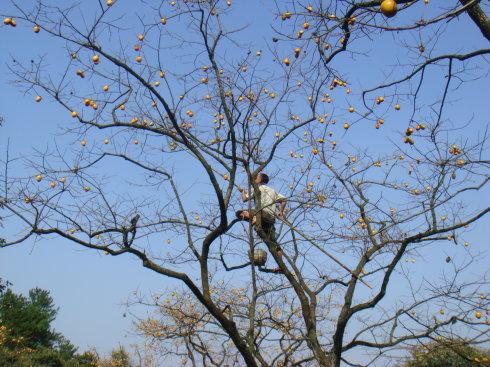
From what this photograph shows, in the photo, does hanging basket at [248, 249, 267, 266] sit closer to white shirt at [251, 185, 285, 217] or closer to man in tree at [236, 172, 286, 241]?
man in tree at [236, 172, 286, 241]

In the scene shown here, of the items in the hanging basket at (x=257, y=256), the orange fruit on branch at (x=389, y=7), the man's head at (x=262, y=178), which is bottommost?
the orange fruit on branch at (x=389, y=7)

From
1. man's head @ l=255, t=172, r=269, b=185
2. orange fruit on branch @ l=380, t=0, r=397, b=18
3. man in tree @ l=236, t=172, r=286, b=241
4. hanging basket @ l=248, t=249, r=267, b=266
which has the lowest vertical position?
orange fruit on branch @ l=380, t=0, r=397, b=18

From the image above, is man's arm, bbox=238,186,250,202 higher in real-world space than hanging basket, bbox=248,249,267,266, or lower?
higher

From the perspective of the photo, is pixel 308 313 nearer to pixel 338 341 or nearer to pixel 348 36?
pixel 338 341

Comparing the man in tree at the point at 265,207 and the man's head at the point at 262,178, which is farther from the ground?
the man's head at the point at 262,178

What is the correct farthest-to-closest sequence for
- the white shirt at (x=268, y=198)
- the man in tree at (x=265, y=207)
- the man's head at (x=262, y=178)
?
1. the man's head at (x=262, y=178)
2. the white shirt at (x=268, y=198)
3. the man in tree at (x=265, y=207)

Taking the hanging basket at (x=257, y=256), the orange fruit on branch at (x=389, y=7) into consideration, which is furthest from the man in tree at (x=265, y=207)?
the orange fruit on branch at (x=389, y=7)

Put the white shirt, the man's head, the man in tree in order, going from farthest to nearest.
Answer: the man's head < the white shirt < the man in tree

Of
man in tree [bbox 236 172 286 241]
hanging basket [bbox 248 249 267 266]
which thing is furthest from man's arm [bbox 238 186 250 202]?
hanging basket [bbox 248 249 267 266]

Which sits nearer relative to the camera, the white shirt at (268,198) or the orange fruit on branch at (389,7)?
the orange fruit on branch at (389,7)

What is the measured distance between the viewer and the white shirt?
18.9ft

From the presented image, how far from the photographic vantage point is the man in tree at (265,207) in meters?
5.57

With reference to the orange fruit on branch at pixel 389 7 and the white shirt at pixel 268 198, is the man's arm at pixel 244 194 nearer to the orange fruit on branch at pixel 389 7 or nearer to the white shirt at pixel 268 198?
the white shirt at pixel 268 198

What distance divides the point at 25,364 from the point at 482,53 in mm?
15221
